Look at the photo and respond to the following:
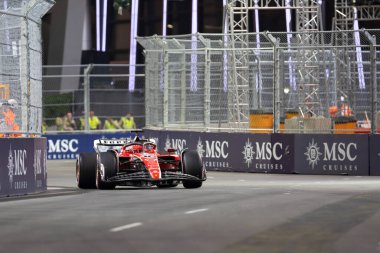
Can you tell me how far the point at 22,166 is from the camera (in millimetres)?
19703

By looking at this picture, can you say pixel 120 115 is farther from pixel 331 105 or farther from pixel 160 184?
pixel 160 184

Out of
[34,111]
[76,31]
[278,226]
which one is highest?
[76,31]

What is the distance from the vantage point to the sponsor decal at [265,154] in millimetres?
27812

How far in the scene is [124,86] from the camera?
4103 cm

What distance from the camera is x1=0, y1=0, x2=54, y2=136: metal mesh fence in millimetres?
19375

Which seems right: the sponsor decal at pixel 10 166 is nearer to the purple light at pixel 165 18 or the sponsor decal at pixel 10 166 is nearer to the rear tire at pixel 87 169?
the rear tire at pixel 87 169

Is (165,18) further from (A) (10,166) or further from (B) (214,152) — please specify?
(A) (10,166)

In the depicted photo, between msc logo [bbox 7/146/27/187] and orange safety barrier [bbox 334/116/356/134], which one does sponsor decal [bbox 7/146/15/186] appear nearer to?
msc logo [bbox 7/146/27/187]

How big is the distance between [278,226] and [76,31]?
45.2 m

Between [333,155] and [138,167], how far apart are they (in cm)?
783

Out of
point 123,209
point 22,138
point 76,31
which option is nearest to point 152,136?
point 22,138

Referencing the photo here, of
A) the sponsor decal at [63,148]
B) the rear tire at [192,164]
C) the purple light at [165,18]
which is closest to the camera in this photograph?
the rear tire at [192,164]

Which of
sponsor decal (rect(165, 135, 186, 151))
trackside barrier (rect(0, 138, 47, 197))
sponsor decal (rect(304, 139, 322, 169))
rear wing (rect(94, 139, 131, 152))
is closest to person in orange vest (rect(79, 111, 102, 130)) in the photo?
sponsor decal (rect(165, 135, 186, 151))

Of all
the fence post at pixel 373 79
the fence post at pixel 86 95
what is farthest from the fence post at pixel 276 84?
the fence post at pixel 86 95
